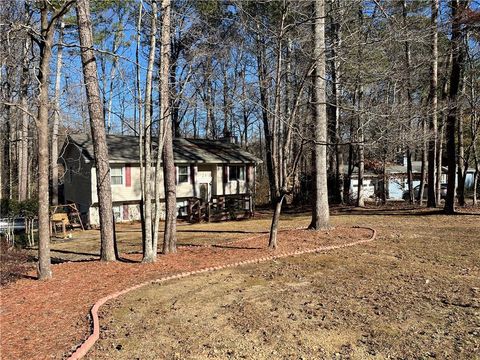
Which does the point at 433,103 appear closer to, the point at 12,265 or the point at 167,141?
the point at 167,141

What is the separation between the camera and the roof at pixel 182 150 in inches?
758

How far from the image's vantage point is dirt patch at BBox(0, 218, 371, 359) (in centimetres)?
441

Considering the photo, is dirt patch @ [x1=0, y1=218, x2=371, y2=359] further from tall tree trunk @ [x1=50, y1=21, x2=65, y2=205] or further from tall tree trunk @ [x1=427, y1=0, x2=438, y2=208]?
tall tree trunk @ [x1=427, y1=0, x2=438, y2=208]

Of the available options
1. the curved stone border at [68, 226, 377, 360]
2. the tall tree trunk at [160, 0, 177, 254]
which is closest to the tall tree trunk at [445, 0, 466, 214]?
the curved stone border at [68, 226, 377, 360]

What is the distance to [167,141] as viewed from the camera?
29.0 ft

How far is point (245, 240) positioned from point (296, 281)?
14.2 feet

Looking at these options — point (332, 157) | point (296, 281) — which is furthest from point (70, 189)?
point (296, 281)

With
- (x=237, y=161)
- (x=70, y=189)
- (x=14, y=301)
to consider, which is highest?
(x=237, y=161)

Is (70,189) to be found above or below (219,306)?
above

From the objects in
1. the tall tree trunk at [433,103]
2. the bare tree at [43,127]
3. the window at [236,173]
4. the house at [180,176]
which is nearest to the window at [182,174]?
the house at [180,176]

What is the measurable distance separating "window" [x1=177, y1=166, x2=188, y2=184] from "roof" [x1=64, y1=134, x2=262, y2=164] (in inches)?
26.3

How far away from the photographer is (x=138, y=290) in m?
6.19

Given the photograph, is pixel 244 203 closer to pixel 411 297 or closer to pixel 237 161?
pixel 237 161

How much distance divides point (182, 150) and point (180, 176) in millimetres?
1670
